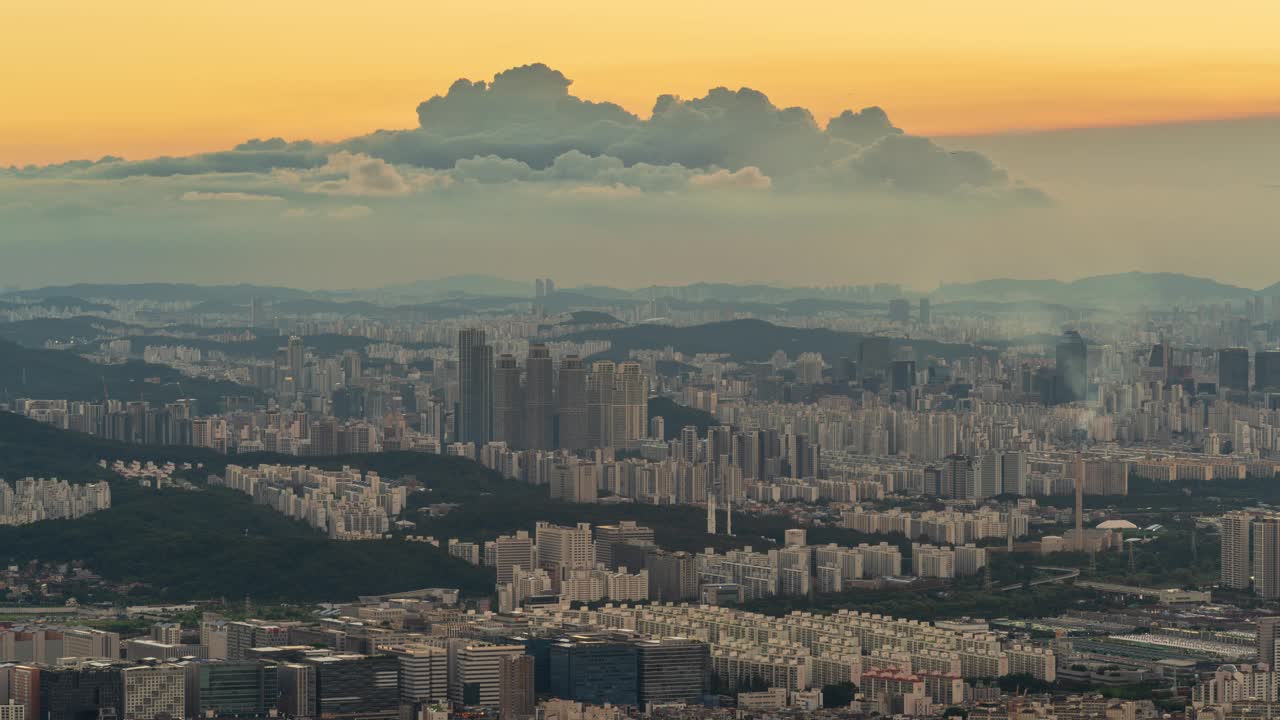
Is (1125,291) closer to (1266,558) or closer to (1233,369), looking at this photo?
(1233,369)

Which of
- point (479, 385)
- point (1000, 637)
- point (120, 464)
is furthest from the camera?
point (479, 385)

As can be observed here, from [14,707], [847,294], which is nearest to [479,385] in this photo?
[847,294]

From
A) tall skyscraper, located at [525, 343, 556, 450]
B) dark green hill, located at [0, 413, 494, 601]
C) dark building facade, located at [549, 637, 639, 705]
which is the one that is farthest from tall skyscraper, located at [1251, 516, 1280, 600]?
tall skyscraper, located at [525, 343, 556, 450]

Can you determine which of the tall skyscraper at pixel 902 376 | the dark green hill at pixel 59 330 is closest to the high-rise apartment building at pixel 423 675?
the tall skyscraper at pixel 902 376

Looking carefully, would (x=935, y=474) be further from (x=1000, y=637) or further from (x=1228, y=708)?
(x=1228, y=708)

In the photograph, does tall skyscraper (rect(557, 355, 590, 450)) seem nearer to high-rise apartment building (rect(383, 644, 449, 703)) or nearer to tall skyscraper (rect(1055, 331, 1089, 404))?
tall skyscraper (rect(1055, 331, 1089, 404))

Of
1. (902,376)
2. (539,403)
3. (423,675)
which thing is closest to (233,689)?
(423,675)

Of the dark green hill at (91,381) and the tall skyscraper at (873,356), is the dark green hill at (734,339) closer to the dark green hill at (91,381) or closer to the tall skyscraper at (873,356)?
the tall skyscraper at (873,356)
